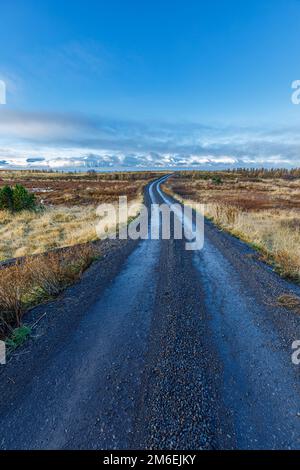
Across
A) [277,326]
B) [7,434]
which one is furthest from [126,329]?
[277,326]

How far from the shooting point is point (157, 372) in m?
3.56

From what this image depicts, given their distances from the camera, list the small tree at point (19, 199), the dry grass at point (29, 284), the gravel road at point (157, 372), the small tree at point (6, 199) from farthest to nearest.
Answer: the small tree at point (19, 199) → the small tree at point (6, 199) → the dry grass at point (29, 284) → the gravel road at point (157, 372)

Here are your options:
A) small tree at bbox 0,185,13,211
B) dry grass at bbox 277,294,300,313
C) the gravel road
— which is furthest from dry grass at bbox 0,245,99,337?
small tree at bbox 0,185,13,211

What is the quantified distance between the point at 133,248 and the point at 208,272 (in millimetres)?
3858

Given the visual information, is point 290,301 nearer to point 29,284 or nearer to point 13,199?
point 29,284

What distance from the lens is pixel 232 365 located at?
376 cm

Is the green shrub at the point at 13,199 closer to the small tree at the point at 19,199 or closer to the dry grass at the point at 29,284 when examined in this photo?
the small tree at the point at 19,199

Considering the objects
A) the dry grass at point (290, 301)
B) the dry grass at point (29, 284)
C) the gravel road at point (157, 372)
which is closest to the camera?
the gravel road at point (157, 372)

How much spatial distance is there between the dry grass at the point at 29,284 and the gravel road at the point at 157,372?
37 centimetres

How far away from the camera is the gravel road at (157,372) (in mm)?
2674

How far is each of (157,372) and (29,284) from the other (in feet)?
13.6

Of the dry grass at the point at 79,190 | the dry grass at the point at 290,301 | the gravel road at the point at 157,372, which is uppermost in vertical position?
the dry grass at the point at 79,190

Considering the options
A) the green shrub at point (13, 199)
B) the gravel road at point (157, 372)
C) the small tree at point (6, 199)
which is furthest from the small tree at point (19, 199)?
the gravel road at point (157, 372)

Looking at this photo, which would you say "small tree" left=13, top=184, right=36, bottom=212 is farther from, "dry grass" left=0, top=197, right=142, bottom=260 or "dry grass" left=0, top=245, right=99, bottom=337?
"dry grass" left=0, top=245, right=99, bottom=337
